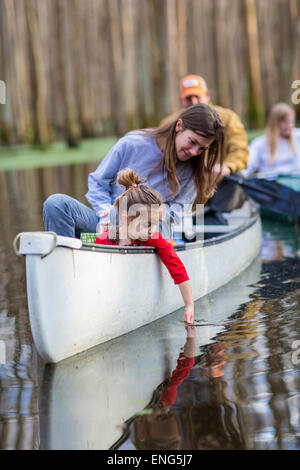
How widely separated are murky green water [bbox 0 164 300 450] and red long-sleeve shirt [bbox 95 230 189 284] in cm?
38

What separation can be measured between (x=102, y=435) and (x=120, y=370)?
2.89 feet

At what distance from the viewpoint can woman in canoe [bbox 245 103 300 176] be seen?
9.59 m

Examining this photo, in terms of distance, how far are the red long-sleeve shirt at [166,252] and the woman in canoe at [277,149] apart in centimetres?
473

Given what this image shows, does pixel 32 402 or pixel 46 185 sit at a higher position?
pixel 32 402

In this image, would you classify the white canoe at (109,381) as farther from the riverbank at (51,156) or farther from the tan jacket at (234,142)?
the riverbank at (51,156)

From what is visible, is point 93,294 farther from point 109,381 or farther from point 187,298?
point 187,298

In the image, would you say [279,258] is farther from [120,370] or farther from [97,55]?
[97,55]

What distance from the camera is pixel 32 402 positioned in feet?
12.7

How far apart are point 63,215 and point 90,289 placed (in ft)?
2.18

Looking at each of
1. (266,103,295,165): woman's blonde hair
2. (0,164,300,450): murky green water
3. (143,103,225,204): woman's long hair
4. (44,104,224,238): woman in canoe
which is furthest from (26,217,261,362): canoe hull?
(266,103,295,165): woman's blonde hair

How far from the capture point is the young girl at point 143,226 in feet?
15.3

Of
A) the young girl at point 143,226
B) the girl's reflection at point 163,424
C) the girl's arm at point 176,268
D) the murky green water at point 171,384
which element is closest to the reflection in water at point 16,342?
the murky green water at point 171,384

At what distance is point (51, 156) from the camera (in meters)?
20.2
